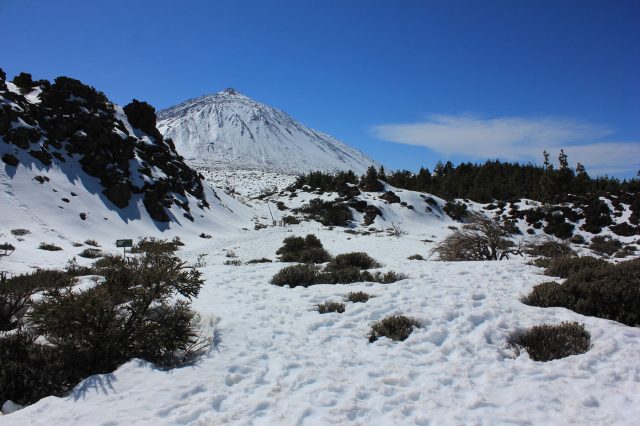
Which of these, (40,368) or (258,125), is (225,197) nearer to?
(40,368)

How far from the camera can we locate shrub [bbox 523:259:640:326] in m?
5.32

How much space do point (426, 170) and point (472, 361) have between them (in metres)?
59.7

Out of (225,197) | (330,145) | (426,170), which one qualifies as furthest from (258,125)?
(225,197)

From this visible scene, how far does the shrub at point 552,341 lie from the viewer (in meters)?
4.46

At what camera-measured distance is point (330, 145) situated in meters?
196

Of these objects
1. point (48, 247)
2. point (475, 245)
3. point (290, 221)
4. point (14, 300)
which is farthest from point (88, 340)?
point (290, 221)

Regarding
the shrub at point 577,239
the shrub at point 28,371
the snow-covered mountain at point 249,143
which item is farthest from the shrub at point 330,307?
the snow-covered mountain at point 249,143

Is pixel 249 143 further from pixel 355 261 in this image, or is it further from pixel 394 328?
pixel 394 328

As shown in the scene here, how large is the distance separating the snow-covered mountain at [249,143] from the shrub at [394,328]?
128m

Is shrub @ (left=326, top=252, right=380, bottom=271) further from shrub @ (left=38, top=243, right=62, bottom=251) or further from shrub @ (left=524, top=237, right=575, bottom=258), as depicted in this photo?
shrub @ (left=38, top=243, right=62, bottom=251)

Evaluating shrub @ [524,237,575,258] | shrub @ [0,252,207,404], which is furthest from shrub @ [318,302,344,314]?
shrub @ [524,237,575,258]

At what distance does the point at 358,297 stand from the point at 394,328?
5.36 ft

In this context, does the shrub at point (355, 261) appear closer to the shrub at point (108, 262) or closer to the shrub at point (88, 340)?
the shrub at point (108, 262)

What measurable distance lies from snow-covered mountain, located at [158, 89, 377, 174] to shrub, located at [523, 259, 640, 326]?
12769 centimetres
